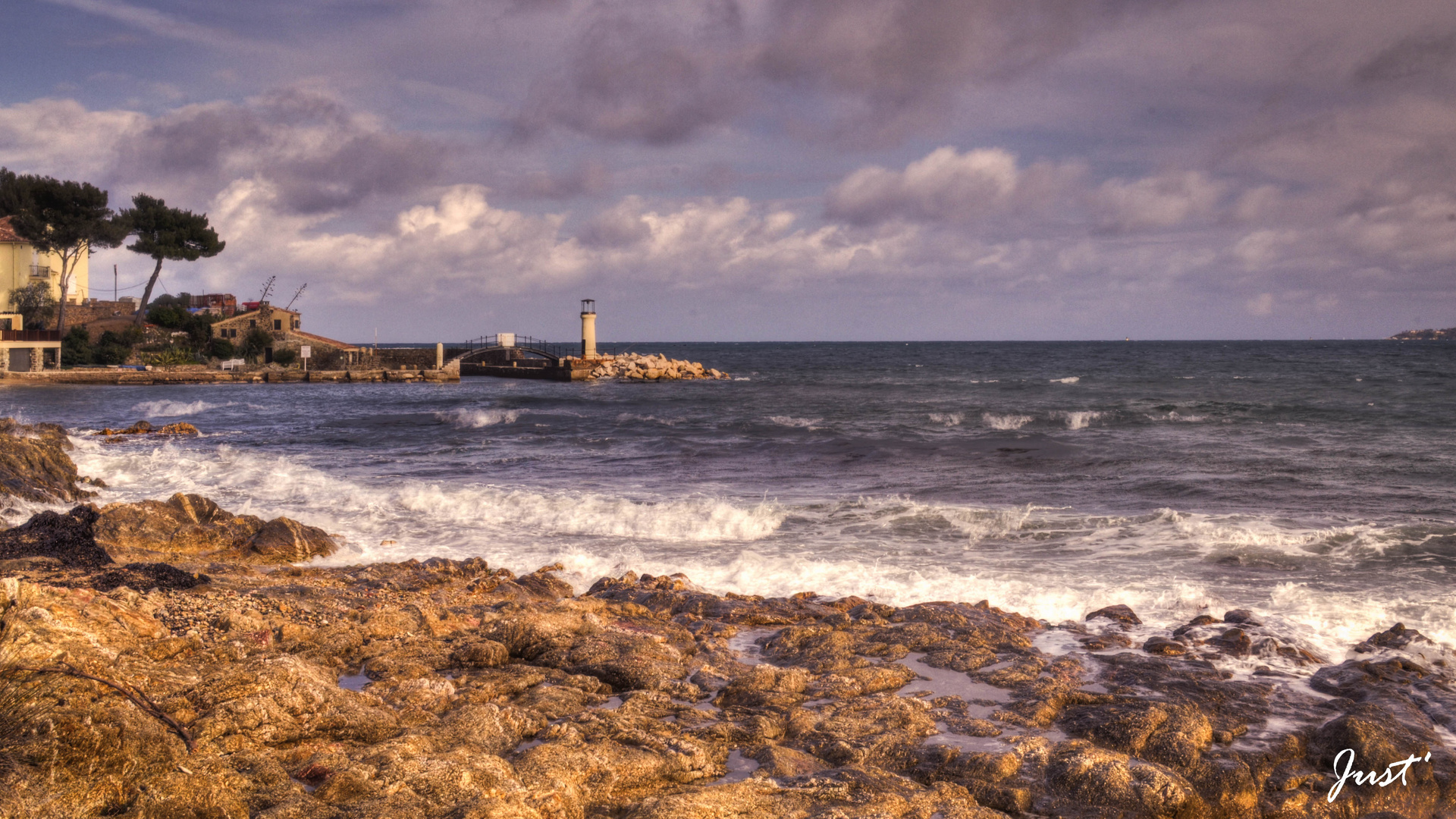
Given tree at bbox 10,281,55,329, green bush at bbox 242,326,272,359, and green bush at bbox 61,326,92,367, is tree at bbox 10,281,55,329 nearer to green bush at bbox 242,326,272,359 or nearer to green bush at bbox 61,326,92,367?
green bush at bbox 61,326,92,367

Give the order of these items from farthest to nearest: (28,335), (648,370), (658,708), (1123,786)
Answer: (648,370) < (28,335) < (658,708) < (1123,786)

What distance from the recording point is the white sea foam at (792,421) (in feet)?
100

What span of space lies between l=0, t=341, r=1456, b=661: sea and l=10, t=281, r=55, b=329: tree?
86.2 ft

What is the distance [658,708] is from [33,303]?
6952cm

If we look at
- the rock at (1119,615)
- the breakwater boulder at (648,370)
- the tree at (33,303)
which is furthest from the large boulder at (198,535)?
the tree at (33,303)

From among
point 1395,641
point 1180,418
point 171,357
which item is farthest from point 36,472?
point 171,357

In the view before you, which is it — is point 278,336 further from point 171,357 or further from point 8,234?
point 8,234

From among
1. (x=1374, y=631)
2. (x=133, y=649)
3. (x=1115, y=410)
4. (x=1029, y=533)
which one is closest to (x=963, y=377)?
(x=1115, y=410)

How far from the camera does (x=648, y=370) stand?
63.8 meters

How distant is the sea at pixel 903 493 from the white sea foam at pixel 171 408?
0.26 meters

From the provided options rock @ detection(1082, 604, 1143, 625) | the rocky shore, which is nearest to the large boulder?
the rocky shore

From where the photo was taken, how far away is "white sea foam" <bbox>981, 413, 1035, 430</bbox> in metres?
28.8

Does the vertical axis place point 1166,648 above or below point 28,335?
below

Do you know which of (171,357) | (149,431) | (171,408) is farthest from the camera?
(171,357)
